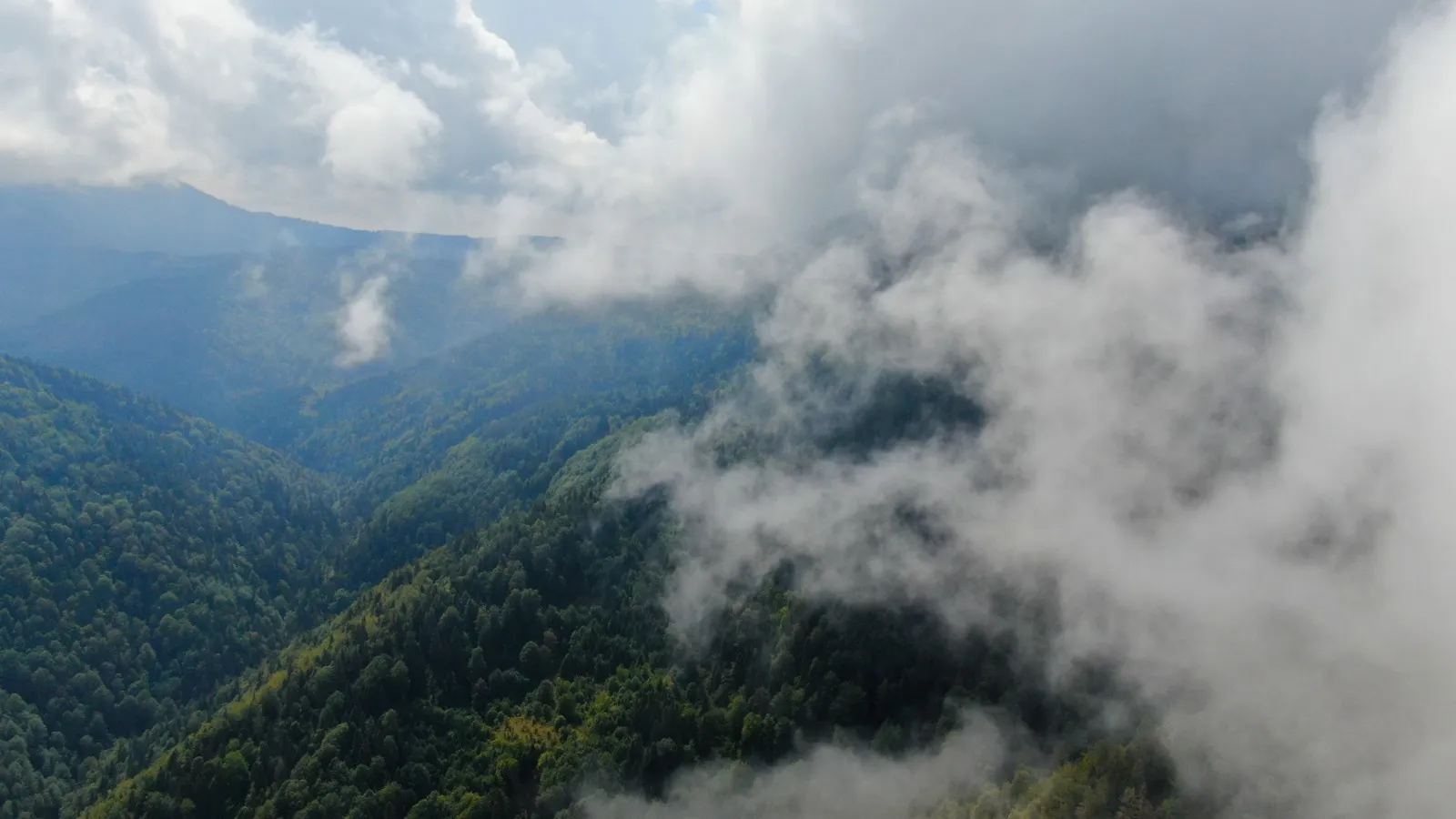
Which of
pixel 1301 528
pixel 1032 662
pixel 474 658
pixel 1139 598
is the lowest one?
pixel 474 658

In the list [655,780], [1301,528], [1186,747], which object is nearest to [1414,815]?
[1186,747]

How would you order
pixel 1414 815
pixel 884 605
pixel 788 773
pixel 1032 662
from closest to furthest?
1. pixel 1414 815
2. pixel 788 773
3. pixel 1032 662
4. pixel 884 605

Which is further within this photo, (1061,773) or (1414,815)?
(1061,773)

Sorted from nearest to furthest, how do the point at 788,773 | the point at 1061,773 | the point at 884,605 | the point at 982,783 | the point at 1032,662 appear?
the point at 1061,773, the point at 982,783, the point at 788,773, the point at 1032,662, the point at 884,605

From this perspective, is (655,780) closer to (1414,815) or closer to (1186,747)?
(1186,747)

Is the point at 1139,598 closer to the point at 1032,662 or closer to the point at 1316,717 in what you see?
the point at 1032,662

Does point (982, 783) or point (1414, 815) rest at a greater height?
point (1414, 815)

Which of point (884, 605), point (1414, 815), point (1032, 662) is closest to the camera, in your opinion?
point (1414, 815)

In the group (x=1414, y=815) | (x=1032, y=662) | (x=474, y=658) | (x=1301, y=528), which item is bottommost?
(x=474, y=658)

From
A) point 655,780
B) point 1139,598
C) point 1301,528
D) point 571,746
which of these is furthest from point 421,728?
point 1301,528
